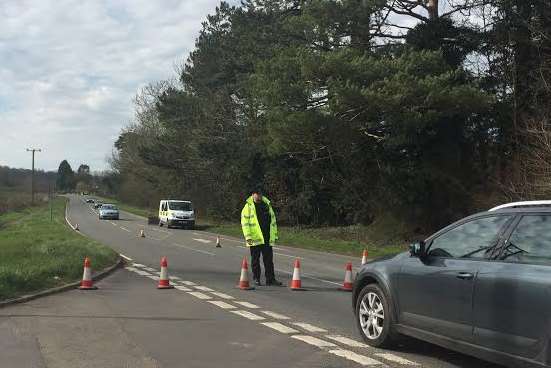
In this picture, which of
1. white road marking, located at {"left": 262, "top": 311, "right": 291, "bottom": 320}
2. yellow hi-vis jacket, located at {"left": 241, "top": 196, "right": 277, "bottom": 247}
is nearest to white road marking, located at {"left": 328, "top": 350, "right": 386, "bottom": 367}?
white road marking, located at {"left": 262, "top": 311, "right": 291, "bottom": 320}

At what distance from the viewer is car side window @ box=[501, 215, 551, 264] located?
5.26 metres

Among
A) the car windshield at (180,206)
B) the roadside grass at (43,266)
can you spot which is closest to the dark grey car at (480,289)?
the roadside grass at (43,266)

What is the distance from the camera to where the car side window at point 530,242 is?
526cm

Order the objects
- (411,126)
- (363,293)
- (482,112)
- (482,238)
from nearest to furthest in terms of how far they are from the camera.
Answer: (482,238) < (363,293) < (411,126) < (482,112)

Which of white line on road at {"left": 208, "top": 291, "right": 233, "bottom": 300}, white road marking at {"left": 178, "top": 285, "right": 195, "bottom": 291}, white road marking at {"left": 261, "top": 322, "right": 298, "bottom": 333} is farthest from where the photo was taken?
white road marking at {"left": 178, "top": 285, "right": 195, "bottom": 291}

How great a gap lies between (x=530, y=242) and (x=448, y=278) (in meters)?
0.90

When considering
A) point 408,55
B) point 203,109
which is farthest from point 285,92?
point 203,109

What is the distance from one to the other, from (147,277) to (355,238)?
55.9 ft

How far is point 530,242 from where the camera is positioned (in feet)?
17.7

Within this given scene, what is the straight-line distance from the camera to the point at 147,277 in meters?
14.2

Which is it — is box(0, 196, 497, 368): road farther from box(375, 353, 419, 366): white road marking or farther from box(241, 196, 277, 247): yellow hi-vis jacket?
box(241, 196, 277, 247): yellow hi-vis jacket

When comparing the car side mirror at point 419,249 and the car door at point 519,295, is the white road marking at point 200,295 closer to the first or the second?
the car side mirror at point 419,249

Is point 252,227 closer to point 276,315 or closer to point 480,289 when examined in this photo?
point 276,315

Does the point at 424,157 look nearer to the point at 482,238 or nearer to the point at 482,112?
the point at 482,112
